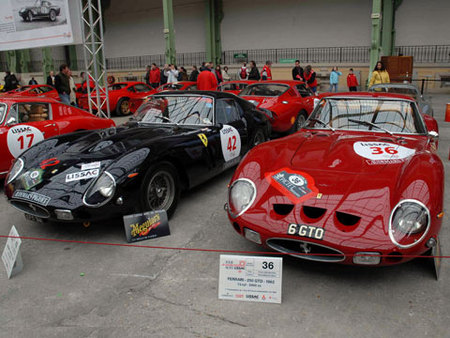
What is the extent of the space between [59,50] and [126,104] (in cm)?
1957

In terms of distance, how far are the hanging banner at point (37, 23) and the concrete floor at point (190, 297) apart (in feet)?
25.7

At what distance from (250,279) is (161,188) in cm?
184

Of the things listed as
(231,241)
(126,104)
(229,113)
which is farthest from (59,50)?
(231,241)

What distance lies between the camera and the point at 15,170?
→ 442 centimetres

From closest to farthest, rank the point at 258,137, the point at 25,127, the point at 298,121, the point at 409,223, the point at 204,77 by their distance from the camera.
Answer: the point at 409,223
the point at 25,127
the point at 258,137
the point at 298,121
the point at 204,77

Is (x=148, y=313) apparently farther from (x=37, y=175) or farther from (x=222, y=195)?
(x=222, y=195)

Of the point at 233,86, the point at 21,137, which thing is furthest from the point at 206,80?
the point at 21,137

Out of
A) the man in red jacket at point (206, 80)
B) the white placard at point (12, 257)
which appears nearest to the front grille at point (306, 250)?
the white placard at point (12, 257)

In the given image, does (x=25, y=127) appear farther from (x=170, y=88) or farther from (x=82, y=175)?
(x=170, y=88)

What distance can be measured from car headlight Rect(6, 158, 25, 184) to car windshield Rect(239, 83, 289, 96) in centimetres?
608

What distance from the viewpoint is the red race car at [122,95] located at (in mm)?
14078

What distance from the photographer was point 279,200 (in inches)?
129

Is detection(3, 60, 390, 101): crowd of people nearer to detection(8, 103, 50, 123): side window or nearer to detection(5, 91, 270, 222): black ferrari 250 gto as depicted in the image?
detection(8, 103, 50, 123): side window

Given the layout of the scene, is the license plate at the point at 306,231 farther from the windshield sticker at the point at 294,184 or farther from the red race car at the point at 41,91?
the red race car at the point at 41,91
